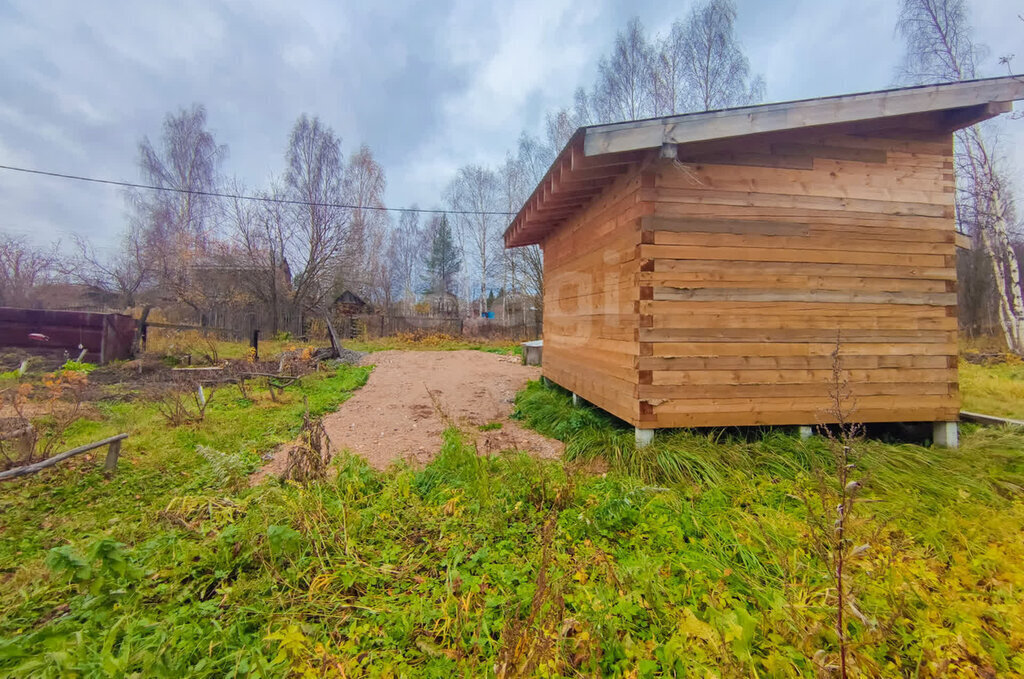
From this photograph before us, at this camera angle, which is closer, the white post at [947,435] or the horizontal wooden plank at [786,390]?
the horizontal wooden plank at [786,390]

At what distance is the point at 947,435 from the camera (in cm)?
386

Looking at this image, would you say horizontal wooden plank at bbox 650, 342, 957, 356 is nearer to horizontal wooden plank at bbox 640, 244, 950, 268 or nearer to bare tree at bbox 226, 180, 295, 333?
horizontal wooden plank at bbox 640, 244, 950, 268

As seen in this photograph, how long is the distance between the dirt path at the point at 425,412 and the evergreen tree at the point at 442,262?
21.2 metres

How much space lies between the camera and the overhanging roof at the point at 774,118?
3.14 meters

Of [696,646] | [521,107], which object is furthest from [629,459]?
[521,107]

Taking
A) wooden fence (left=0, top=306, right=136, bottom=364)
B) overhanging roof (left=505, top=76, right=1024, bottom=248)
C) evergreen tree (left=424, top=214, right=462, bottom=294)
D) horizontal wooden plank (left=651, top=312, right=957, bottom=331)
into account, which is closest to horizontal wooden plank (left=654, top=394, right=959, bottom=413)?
horizontal wooden plank (left=651, top=312, right=957, bottom=331)

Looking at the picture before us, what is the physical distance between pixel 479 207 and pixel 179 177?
656 inches

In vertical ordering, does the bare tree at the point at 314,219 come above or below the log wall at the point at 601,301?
above

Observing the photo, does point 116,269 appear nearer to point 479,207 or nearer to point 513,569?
point 479,207

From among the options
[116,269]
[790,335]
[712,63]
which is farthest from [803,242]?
[116,269]

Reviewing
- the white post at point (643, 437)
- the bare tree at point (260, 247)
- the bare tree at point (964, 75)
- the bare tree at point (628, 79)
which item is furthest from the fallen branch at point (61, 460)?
the bare tree at point (964, 75)

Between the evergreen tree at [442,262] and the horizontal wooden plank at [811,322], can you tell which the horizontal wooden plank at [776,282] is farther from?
the evergreen tree at [442,262]

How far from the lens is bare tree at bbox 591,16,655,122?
44.1ft

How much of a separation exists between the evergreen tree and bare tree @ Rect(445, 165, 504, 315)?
7.00m
